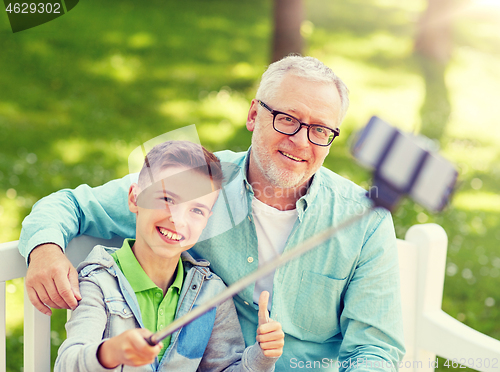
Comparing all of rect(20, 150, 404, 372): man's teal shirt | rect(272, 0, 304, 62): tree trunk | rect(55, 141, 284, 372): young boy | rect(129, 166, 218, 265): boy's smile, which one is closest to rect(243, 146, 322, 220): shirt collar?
rect(20, 150, 404, 372): man's teal shirt

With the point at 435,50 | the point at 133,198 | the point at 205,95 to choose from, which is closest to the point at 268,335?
the point at 133,198

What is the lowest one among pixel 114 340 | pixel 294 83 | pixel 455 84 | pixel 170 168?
pixel 455 84

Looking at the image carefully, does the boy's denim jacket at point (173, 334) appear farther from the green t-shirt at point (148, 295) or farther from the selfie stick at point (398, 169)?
the selfie stick at point (398, 169)

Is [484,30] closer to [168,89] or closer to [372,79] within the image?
[372,79]

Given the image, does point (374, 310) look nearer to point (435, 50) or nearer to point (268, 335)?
point (268, 335)

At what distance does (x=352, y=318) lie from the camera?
2.02 metres

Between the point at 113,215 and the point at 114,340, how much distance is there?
0.76 metres

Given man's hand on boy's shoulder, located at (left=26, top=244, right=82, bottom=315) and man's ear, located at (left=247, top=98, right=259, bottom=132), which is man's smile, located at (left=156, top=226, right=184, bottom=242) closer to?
man's hand on boy's shoulder, located at (left=26, top=244, right=82, bottom=315)

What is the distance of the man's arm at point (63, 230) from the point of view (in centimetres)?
171

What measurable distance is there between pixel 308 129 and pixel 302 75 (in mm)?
210

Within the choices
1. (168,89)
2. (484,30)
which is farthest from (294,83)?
(484,30)

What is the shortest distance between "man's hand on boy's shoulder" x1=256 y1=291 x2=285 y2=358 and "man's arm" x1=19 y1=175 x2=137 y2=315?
56 centimetres

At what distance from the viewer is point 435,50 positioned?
9484 millimetres

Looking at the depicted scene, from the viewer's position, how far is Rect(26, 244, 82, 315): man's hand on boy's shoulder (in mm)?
1674
